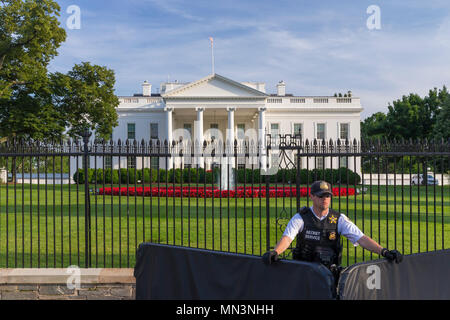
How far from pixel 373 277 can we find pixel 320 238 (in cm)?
60

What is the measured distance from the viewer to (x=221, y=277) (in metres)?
3.14

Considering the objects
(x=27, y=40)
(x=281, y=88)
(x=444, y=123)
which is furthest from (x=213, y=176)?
(x=281, y=88)

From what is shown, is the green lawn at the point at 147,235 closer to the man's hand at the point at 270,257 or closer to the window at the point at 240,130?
the man's hand at the point at 270,257

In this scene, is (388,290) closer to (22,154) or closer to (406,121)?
(22,154)

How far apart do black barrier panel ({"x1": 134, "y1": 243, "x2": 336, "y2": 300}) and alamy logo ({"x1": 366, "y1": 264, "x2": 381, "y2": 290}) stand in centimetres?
Answer: 38

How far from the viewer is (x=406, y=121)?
58.1m

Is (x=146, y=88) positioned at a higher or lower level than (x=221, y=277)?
higher

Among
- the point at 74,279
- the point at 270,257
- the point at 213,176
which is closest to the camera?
the point at 270,257

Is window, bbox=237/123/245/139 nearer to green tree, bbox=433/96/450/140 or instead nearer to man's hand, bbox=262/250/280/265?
green tree, bbox=433/96/450/140

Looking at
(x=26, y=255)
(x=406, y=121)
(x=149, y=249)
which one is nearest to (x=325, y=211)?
(x=149, y=249)

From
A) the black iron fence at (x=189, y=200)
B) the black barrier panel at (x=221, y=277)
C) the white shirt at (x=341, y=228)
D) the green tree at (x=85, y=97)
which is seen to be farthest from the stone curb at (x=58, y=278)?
the green tree at (x=85, y=97)

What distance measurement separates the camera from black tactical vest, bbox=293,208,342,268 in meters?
3.41

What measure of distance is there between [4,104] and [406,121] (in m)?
51.1

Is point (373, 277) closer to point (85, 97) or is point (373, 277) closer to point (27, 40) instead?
point (27, 40)
